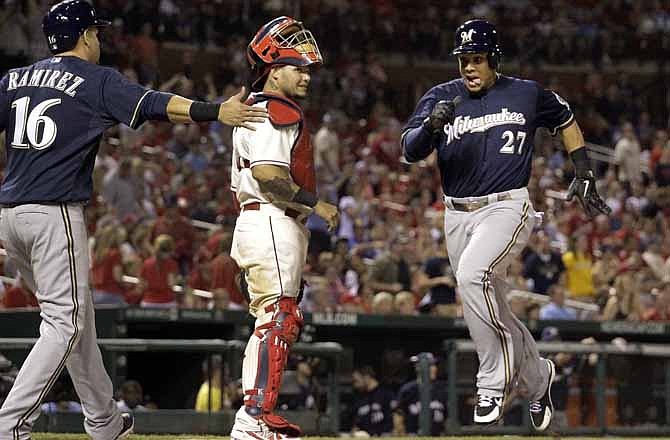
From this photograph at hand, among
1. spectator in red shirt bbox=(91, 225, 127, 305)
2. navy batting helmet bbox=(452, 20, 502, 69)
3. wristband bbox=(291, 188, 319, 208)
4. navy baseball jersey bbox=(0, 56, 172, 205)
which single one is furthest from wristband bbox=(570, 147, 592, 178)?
spectator in red shirt bbox=(91, 225, 127, 305)

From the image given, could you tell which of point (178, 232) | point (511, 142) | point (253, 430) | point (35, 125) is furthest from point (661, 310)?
point (35, 125)

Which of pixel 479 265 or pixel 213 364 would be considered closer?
pixel 479 265

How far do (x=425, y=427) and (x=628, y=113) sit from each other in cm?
1695

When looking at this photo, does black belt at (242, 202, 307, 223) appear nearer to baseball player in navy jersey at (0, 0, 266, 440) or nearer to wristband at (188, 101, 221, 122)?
baseball player in navy jersey at (0, 0, 266, 440)

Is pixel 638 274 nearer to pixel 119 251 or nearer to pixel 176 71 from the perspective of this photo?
pixel 119 251

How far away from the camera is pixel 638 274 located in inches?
595

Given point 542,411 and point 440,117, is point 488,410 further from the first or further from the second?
point 440,117

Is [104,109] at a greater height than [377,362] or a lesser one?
greater

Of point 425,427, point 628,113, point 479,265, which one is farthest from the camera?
point 628,113

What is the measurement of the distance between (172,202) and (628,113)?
13.6 metres

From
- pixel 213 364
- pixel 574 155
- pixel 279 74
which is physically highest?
pixel 279 74

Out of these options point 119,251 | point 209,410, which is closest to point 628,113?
point 119,251

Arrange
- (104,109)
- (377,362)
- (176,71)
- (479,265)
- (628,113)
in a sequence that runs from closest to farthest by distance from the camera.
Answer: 1. (104,109)
2. (479,265)
3. (377,362)
4. (176,71)
5. (628,113)

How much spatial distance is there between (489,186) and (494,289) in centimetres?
57
